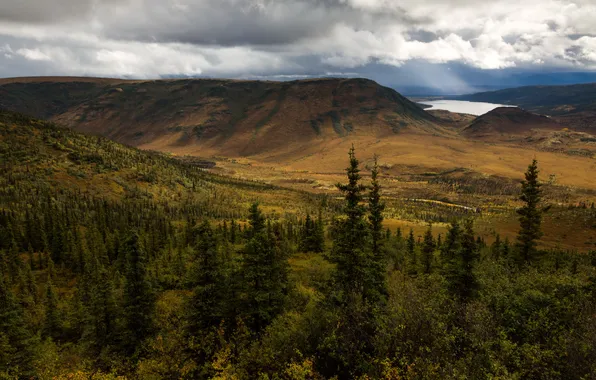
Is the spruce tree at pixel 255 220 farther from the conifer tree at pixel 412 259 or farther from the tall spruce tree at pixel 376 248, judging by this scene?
the conifer tree at pixel 412 259

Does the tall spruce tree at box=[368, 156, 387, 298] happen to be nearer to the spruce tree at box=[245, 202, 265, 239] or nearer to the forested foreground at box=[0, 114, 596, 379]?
the forested foreground at box=[0, 114, 596, 379]

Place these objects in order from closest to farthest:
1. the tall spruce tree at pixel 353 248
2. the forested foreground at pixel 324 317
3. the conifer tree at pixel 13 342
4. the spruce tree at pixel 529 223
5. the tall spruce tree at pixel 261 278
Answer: the forested foreground at pixel 324 317, the tall spruce tree at pixel 353 248, the tall spruce tree at pixel 261 278, the conifer tree at pixel 13 342, the spruce tree at pixel 529 223

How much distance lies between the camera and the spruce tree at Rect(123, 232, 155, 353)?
99.8 feet

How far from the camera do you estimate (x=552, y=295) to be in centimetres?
2367

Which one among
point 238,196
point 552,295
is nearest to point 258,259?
point 552,295

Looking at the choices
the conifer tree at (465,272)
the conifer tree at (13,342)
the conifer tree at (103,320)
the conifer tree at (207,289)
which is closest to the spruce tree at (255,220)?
the conifer tree at (207,289)

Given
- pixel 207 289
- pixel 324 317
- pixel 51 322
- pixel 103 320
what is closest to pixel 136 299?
pixel 207 289

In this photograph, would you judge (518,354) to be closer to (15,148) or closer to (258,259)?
(258,259)

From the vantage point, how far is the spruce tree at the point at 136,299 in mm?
30406

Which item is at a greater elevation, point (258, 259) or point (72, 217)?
point (258, 259)

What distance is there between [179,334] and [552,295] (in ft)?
84.4

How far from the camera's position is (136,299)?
30.9 metres

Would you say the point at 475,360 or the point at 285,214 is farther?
the point at 285,214

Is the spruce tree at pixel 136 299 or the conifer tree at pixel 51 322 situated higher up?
the spruce tree at pixel 136 299
